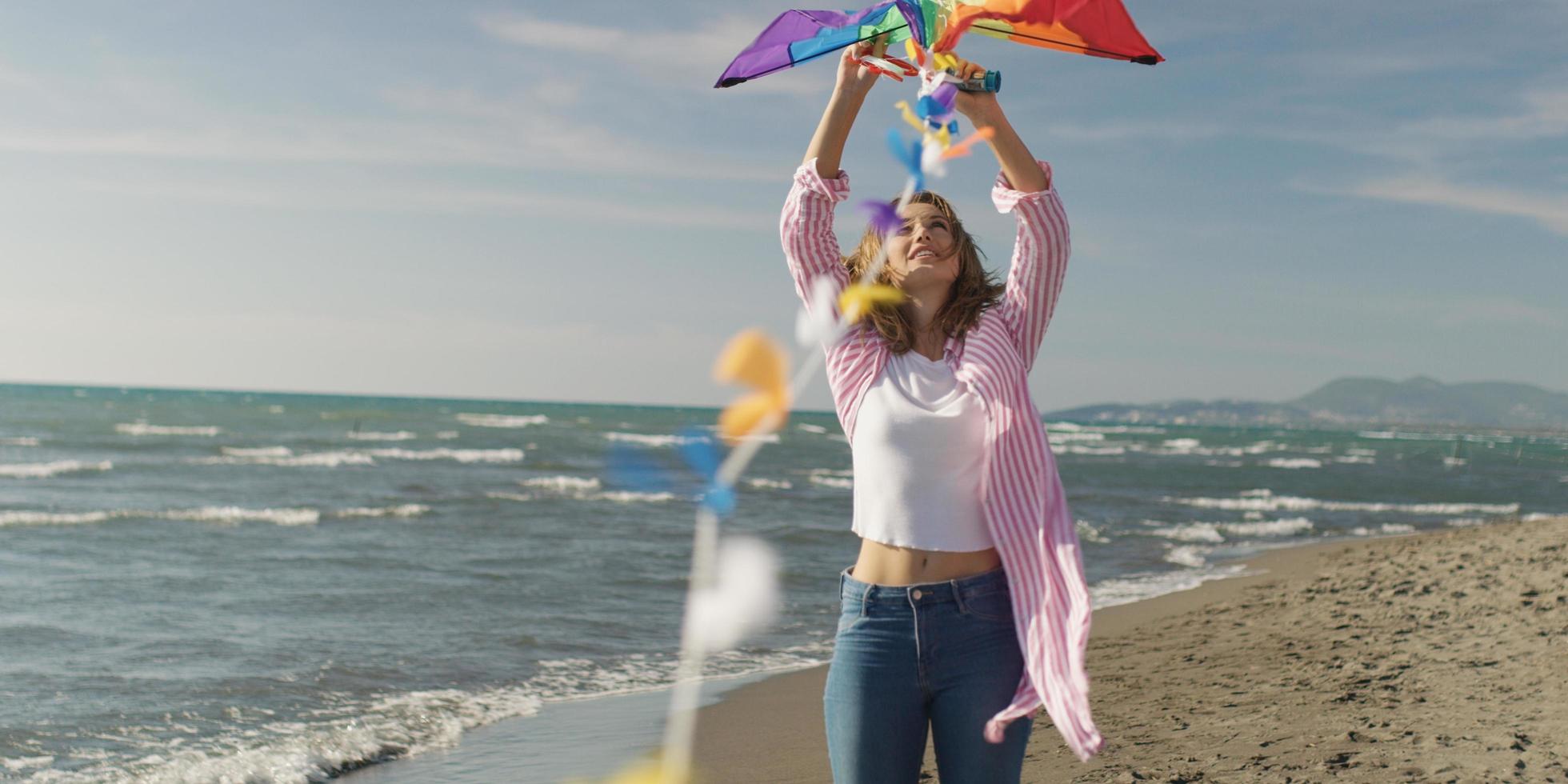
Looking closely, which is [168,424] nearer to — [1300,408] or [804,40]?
[804,40]

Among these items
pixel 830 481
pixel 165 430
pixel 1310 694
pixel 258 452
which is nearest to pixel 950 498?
pixel 1310 694

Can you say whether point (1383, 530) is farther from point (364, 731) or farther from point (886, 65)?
point (886, 65)

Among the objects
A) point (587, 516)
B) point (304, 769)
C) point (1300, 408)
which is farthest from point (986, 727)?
point (1300, 408)

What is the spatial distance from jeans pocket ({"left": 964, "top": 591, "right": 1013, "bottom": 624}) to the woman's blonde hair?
50 cm

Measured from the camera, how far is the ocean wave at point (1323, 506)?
20641mm

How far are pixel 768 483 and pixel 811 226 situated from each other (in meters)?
20.2

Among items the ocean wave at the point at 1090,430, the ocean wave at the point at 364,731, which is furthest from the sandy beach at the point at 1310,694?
the ocean wave at the point at 1090,430

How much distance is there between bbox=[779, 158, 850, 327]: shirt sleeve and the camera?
2.13 metres

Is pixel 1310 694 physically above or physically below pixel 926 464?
below

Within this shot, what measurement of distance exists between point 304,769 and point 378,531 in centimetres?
895

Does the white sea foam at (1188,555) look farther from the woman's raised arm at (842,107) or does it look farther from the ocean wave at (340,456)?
the ocean wave at (340,456)

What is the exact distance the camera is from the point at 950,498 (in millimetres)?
1995

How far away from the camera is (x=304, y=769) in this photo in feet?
15.4

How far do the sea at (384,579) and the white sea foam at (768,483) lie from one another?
0.15 m
